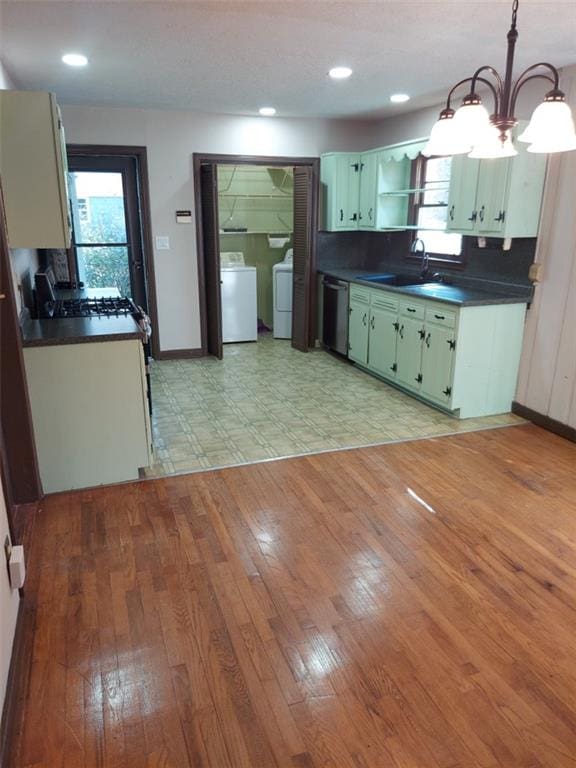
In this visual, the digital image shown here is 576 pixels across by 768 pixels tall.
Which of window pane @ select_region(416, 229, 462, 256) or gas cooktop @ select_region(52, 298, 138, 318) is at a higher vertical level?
window pane @ select_region(416, 229, 462, 256)

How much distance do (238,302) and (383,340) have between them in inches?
86.0

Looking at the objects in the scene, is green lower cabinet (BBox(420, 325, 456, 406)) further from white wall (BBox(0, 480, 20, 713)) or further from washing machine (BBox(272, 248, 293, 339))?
white wall (BBox(0, 480, 20, 713))

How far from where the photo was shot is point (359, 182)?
5.71m

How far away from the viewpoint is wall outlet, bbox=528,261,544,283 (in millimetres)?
3891

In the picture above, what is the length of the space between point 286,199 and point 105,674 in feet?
20.6

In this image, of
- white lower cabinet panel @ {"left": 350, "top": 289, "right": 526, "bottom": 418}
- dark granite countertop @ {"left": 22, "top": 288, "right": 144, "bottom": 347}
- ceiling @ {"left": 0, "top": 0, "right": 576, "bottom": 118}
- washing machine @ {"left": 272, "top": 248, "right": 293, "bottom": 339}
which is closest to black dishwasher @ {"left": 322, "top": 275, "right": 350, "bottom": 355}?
washing machine @ {"left": 272, "top": 248, "right": 293, "bottom": 339}

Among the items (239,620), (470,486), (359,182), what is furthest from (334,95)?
(239,620)

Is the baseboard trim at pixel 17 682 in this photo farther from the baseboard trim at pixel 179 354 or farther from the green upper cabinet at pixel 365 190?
the green upper cabinet at pixel 365 190

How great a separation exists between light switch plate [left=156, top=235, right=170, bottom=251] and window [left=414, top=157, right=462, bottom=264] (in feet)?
8.26

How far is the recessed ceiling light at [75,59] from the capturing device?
10.8 ft

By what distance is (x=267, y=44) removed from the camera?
307 centimetres

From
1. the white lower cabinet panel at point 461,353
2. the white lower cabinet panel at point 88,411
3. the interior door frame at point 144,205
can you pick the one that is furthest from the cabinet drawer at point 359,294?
the white lower cabinet panel at point 88,411

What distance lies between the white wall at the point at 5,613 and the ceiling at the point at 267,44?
2.33 m

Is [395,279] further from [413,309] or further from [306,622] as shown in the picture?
[306,622]
